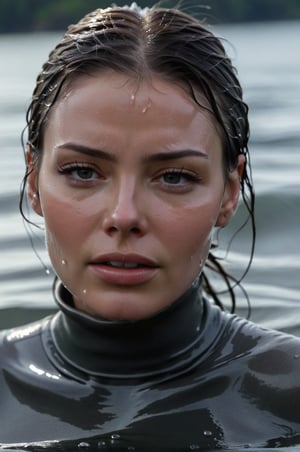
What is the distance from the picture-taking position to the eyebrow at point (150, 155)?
112 inches

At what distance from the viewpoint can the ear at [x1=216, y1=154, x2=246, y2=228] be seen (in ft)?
10.1

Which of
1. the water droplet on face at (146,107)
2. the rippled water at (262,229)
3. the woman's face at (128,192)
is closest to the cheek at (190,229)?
the woman's face at (128,192)

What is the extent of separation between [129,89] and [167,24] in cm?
26

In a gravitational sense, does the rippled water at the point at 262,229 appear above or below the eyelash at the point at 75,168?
below

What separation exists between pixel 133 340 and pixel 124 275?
0.86ft

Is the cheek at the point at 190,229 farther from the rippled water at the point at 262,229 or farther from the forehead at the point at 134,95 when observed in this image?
the rippled water at the point at 262,229

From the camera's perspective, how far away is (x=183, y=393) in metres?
3.05

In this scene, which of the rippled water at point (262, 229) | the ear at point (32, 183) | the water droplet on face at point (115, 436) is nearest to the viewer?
the water droplet on face at point (115, 436)

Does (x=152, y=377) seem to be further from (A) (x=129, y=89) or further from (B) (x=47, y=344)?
(A) (x=129, y=89)

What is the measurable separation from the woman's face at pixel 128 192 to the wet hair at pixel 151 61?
1.5 inches

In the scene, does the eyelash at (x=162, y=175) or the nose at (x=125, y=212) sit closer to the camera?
the nose at (x=125, y=212)

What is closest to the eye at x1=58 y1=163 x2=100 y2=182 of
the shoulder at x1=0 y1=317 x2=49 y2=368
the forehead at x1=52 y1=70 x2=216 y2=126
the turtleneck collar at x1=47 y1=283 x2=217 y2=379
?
the forehead at x1=52 y1=70 x2=216 y2=126

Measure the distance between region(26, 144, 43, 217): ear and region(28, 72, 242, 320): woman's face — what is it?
14cm

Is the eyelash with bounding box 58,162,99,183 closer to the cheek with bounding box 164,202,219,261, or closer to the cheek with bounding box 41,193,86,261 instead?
the cheek with bounding box 41,193,86,261
